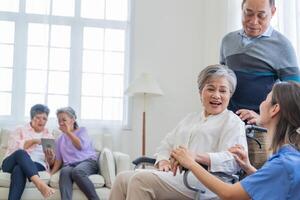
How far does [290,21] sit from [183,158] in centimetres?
254

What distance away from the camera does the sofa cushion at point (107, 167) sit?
393 cm

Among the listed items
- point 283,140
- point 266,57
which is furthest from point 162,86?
point 283,140

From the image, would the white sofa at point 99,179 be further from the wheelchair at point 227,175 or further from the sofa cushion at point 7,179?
the wheelchair at point 227,175

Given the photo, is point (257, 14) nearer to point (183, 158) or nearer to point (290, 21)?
point (183, 158)

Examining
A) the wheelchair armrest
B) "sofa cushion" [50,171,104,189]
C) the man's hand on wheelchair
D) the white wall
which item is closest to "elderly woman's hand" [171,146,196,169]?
the man's hand on wheelchair

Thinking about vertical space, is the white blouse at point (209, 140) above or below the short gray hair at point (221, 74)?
below

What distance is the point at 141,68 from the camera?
5254mm

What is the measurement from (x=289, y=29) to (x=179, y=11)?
6.16ft

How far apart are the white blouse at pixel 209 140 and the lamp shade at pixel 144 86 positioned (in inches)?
Result: 95.8

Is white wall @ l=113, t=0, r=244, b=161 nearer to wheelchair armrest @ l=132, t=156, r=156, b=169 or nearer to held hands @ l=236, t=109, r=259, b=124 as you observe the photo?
wheelchair armrest @ l=132, t=156, r=156, b=169

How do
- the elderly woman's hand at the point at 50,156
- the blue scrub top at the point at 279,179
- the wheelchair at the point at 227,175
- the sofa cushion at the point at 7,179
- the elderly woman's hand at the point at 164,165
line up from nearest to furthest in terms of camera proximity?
the blue scrub top at the point at 279,179, the wheelchair at the point at 227,175, the elderly woman's hand at the point at 164,165, the sofa cushion at the point at 7,179, the elderly woman's hand at the point at 50,156

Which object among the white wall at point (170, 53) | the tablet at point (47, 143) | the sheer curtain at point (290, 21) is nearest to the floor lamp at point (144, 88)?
the white wall at point (170, 53)

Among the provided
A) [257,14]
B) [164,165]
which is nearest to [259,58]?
[257,14]

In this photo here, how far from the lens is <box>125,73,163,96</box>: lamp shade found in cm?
482
